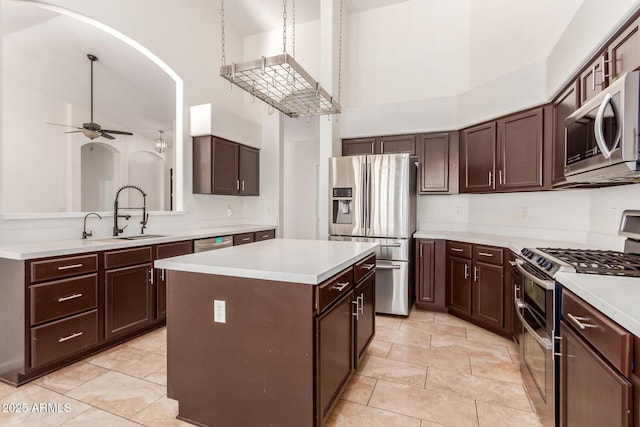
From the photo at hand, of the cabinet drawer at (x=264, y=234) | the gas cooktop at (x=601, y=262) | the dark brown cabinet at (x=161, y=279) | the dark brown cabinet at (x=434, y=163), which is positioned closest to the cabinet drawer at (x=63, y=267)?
the dark brown cabinet at (x=161, y=279)

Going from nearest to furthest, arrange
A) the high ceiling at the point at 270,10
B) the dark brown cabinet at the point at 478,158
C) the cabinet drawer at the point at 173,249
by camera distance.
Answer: the cabinet drawer at the point at 173,249, the dark brown cabinet at the point at 478,158, the high ceiling at the point at 270,10

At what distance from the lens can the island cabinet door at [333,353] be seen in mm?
1511

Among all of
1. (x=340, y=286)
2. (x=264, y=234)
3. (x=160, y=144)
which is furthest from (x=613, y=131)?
(x=160, y=144)

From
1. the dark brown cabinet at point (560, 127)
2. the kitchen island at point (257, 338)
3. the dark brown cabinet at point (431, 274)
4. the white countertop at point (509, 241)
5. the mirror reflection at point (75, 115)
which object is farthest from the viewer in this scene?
the dark brown cabinet at point (431, 274)

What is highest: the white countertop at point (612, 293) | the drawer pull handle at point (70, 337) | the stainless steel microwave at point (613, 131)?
the stainless steel microwave at point (613, 131)

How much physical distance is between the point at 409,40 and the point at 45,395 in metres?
5.43

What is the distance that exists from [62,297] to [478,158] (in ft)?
13.5

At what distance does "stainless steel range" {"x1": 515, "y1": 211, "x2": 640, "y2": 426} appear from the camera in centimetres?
155

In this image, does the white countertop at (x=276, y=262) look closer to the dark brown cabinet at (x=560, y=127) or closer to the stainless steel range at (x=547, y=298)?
the stainless steel range at (x=547, y=298)

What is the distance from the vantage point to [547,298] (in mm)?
1613

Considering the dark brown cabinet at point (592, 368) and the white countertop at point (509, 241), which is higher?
the white countertop at point (509, 241)

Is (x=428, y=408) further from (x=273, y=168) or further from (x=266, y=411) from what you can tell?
A: (x=273, y=168)

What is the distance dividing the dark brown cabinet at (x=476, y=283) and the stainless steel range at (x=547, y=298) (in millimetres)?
816

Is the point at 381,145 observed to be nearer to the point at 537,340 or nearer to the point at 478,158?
the point at 478,158
